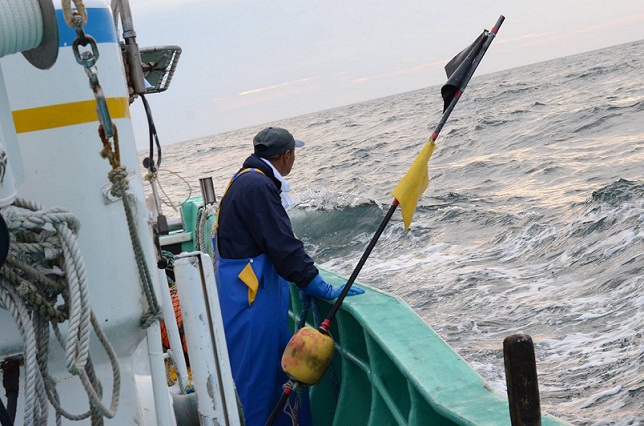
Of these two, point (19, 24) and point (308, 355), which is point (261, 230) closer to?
point (308, 355)

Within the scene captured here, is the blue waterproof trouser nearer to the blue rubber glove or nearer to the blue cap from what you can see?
the blue rubber glove

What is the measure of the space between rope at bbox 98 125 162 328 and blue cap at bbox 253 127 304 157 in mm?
1578

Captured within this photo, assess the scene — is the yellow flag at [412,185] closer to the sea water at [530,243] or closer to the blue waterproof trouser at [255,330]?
the blue waterproof trouser at [255,330]

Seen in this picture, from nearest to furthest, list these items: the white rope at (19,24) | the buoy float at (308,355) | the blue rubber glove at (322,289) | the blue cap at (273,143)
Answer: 1. the white rope at (19,24)
2. the buoy float at (308,355)
3. the blue rubber glove at (322,289)
4. the blue cap at (273,143)

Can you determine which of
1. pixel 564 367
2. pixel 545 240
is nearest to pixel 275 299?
pixel 564 367

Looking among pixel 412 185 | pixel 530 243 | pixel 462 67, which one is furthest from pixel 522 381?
pixel 530 243

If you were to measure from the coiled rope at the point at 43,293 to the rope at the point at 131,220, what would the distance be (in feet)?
0.49

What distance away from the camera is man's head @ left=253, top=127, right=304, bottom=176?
136 inches

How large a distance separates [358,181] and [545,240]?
10198 millimetres

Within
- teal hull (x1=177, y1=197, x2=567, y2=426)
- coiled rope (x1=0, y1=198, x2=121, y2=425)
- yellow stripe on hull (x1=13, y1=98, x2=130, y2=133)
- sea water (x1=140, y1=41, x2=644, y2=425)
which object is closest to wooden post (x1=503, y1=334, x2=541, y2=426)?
teal hull (x1=177, y1=197, x2=567, y2=426)

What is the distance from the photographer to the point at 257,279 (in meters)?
3.19

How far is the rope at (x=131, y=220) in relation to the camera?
1663 mm

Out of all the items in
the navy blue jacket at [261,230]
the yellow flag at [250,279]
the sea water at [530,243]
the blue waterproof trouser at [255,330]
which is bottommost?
the sea water at [530,243]

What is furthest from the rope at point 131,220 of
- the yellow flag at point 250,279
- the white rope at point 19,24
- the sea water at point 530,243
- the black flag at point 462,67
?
the sea water at point 530,243
